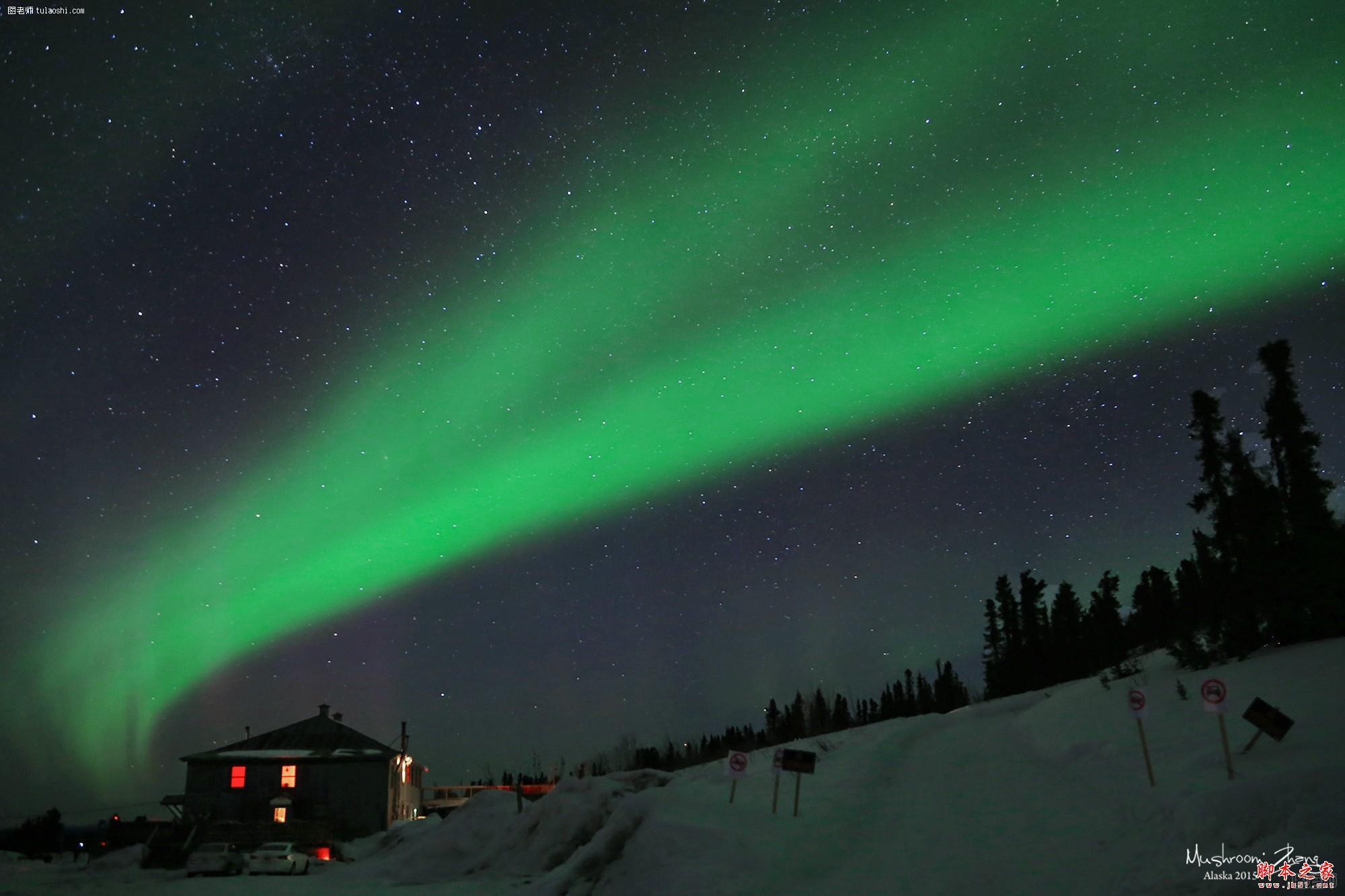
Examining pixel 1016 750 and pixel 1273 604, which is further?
pixel 1273 604

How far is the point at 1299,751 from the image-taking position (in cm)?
1634

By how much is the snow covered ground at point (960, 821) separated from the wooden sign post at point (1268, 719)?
48cm

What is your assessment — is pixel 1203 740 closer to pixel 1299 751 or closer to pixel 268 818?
pixel 1299 751

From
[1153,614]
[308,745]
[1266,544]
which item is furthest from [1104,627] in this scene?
[308,745]

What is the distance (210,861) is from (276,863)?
2.08 m

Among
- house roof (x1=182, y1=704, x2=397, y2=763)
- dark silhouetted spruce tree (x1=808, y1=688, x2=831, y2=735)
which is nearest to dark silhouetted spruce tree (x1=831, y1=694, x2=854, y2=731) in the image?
dark silhouetted spruce tree (x1=808, y1=688, x2=831, y2=735)

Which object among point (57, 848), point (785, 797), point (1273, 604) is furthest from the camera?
point (57, 848)

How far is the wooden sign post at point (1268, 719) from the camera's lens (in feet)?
52.9

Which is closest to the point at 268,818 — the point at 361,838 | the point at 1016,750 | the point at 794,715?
the point at 361,838

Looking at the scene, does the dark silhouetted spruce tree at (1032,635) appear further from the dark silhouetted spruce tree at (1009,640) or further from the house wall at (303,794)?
the house wall at (303,794)

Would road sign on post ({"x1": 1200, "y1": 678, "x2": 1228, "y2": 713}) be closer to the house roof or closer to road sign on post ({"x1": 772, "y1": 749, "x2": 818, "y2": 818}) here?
road sign on post ({"x1": 772, "y1": 749, "x2": 818, "y2": 818})

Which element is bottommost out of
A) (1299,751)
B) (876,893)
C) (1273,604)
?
(876,893)

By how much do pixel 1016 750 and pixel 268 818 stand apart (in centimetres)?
4035

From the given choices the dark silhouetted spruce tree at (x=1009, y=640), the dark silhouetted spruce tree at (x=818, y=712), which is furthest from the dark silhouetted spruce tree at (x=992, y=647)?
the dark silhouetted spruce tree at (x=818, y=712)
